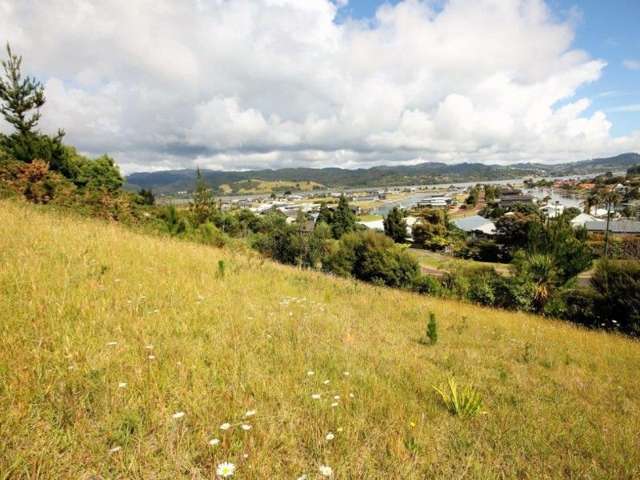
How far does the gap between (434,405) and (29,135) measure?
76.7 ft

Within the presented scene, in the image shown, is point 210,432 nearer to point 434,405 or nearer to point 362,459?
point 362,459

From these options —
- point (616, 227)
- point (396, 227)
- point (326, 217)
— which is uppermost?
point (326, 217)

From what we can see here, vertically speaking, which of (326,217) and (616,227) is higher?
(326,217)

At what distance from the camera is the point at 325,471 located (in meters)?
1.79

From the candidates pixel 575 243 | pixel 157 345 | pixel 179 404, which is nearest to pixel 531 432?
pixel 179 404

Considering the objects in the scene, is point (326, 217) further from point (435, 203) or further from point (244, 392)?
point (435, 203)

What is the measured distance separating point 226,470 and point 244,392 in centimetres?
81

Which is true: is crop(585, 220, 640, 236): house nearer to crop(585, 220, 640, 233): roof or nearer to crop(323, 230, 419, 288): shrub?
crop(585, 220, 640, 233): roof

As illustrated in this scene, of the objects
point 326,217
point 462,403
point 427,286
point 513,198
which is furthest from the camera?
point 513,198

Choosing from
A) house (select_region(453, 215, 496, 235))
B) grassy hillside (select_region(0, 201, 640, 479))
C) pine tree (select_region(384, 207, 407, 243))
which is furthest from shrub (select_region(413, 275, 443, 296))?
pine tree (select_region(384, 207, 407, 243))

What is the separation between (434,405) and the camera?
113 inches

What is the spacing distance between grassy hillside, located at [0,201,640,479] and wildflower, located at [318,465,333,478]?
0.27 feet

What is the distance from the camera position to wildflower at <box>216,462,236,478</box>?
170 cm

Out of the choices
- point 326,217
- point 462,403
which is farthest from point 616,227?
point 462,403
